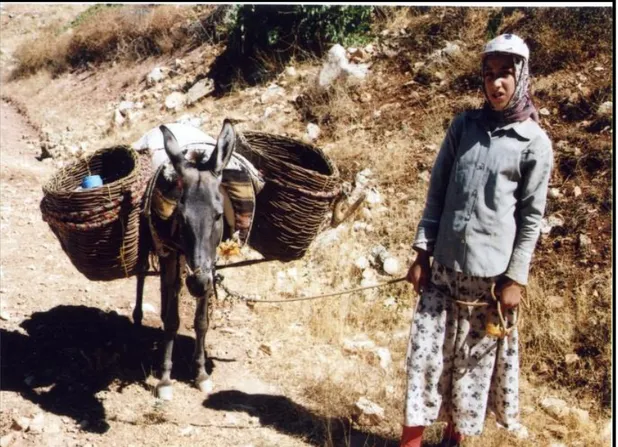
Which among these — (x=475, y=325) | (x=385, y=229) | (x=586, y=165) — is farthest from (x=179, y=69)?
(x=475, y=325)

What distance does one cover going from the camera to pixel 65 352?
4.06 m

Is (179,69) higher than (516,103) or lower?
lower

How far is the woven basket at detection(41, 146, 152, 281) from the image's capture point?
319cm

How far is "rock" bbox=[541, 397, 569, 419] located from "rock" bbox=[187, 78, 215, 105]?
6.69m

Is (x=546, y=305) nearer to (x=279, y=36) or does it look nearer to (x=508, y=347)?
(x=508, y=347)

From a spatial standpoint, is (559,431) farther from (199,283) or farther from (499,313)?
(199,283)

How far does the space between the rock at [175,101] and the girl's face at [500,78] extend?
280 inches

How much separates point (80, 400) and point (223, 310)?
1409 mm

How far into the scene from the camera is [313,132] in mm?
6922

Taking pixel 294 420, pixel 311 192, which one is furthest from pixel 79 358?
pixel 311 192

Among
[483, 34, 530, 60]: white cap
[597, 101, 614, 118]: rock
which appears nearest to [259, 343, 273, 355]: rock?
[483, 34, 530, 60]: white cap

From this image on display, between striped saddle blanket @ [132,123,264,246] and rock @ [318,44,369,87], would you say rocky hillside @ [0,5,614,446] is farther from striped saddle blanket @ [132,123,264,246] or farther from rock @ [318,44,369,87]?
striped saddle blanket @ [132,123,264,246]

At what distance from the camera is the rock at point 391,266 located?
5094 millimetres

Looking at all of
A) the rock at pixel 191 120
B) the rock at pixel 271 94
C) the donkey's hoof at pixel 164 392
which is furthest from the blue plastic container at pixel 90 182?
the rock at pixel 271 94
